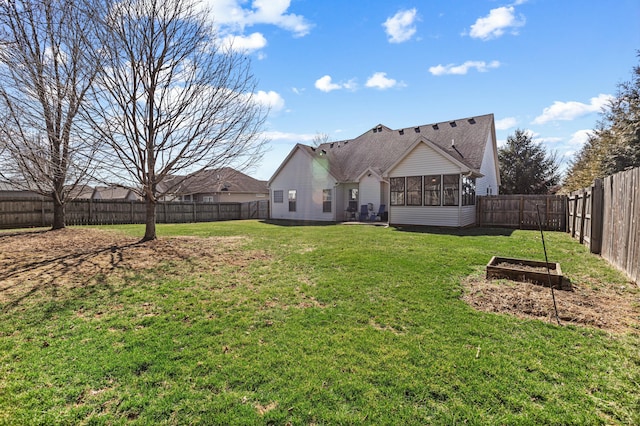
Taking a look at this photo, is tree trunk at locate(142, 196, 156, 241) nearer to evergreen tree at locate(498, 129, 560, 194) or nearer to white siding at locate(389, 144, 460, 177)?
white siding at locate(389, 144, 460, 177)

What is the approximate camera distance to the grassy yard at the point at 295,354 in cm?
231

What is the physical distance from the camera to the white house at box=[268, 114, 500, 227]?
1411 centimetres

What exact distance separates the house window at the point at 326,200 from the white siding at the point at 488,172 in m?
8.76

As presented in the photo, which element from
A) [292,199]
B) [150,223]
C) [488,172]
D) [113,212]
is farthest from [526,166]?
[113,212]

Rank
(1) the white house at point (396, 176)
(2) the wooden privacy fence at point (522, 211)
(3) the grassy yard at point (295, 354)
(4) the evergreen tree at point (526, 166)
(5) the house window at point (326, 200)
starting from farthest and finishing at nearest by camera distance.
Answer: (4) the evergreen tree at point (526, 166), (5) the house window at point (326, 200), (1) the white house at point (396, 176), (2) the wooden privacy fence at point (522, 211), (3) the grassy yard at point (295, 354)

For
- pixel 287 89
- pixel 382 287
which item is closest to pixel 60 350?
pixel 382 287

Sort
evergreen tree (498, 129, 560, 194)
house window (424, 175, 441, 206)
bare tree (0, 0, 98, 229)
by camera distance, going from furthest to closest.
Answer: evergreen tree (498, 129, 560, 194) → house window (424, 175, 441, 206) → bare tree (0, 0, 98, 229)

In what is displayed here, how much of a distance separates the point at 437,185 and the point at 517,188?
1820 cm

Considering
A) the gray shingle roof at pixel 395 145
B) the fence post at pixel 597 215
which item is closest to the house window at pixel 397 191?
the gray shingle roof at pixel 395 145

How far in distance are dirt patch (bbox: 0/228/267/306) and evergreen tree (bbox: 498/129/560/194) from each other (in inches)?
1071

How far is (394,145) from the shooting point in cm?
2045

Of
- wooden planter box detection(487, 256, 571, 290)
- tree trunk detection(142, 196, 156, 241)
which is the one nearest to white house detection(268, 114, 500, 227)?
wooden planter box detection(487, 256, 571, 290)

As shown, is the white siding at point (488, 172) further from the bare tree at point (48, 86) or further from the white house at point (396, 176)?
the bare tree at point (48, 86)

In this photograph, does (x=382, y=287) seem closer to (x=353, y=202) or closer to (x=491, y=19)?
(x=491, y=19)
